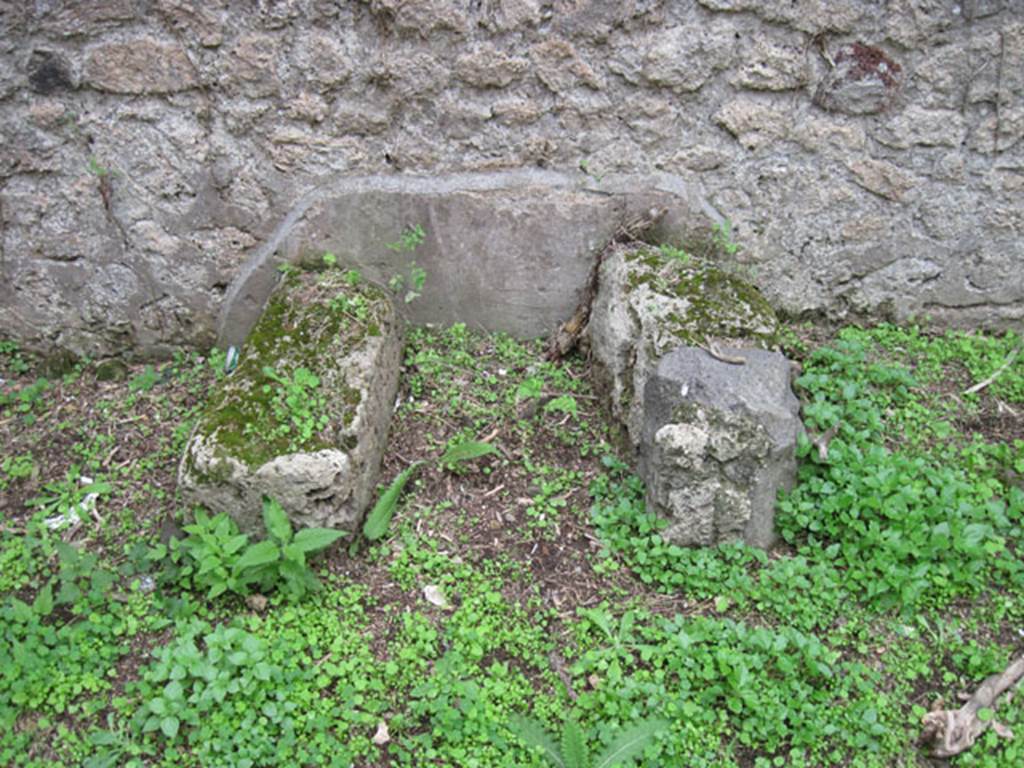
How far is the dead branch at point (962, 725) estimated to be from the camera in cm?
233

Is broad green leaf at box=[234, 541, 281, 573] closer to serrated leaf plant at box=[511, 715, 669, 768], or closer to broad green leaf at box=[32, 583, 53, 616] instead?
broad green leaf at box=[32, 583, 53, 616]

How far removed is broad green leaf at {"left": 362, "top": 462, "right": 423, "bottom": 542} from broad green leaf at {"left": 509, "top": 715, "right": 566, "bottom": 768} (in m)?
0.86

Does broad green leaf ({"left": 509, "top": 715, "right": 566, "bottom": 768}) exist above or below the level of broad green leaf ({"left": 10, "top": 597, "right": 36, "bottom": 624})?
below

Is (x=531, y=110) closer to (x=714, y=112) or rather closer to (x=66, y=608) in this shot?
(x=714, y=112)

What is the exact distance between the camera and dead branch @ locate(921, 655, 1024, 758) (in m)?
2.33

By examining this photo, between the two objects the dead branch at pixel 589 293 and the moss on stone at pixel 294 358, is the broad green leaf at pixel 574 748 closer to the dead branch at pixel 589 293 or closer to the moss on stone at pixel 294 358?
the moss on stone at pixel 294 358

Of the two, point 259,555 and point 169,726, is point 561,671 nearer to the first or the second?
point 259,555

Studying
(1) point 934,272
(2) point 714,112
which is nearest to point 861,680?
(1) point 934,272

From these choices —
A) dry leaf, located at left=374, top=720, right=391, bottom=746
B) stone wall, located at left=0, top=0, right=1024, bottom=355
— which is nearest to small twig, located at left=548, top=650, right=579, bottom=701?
dry leaf, located at left=374, top=720, right=391, bottom=746

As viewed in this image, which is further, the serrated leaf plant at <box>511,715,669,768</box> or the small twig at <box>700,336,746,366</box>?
the small twig at <box>700,336,746,366</box>

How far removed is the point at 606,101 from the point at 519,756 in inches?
99.6

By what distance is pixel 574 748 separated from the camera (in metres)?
2.18

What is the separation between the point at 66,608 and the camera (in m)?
2.69

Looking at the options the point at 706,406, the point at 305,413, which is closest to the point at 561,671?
the point at 706,406
